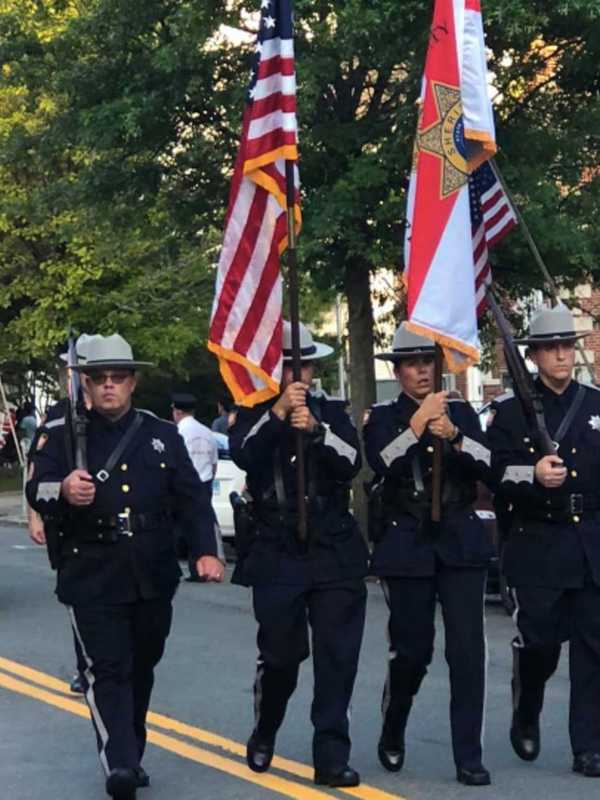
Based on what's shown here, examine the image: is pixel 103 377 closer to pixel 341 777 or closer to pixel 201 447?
pixel 341 777

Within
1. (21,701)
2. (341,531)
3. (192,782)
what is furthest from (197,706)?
(341,531)

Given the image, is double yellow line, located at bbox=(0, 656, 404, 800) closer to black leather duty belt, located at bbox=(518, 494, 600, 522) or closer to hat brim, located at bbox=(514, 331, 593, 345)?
black leather duty belt, located at bbox=(518, 494, 600, 522)

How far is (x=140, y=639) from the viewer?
631 centimetres

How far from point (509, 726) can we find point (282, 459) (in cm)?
210

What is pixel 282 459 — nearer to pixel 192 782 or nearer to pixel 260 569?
pixel 260 569

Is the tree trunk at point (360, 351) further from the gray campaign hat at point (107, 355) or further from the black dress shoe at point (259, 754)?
the gray campaign hat at point (107, 355)

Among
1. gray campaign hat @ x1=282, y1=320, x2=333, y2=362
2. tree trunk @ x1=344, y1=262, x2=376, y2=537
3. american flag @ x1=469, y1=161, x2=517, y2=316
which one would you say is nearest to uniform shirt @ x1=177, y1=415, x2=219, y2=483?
tree trunk @ x1=344, y1=262, x2=376, y2=537

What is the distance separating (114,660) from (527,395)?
2029 millimetres

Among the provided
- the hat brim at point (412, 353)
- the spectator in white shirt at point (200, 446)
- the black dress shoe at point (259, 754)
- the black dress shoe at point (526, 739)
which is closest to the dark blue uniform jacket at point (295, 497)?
the hat brim at point (412, 353)

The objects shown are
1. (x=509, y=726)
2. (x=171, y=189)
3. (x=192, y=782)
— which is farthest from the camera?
(x=171, y=189)

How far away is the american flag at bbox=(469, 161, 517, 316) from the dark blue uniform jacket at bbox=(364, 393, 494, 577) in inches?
70.3

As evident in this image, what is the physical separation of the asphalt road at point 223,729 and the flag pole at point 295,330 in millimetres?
1134

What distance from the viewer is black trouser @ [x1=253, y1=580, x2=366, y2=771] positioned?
6328 mm

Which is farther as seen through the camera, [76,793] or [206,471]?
[206,471]
